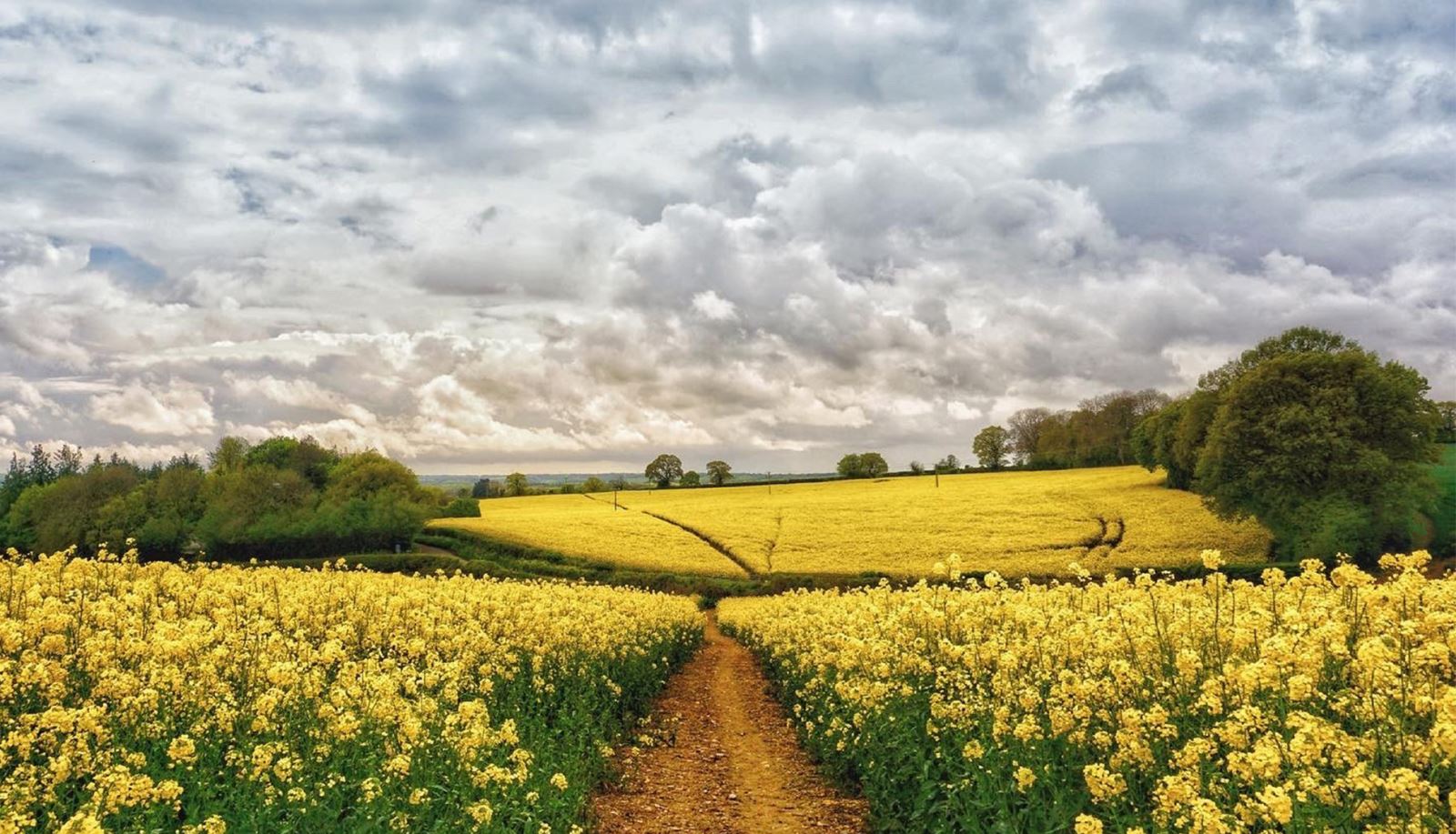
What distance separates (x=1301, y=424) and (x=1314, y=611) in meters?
45.4

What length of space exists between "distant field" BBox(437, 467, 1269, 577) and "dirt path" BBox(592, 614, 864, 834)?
30413 mm

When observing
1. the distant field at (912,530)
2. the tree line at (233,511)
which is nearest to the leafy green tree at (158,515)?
the tree line at (233,511)

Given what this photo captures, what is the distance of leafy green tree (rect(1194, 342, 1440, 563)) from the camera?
44875 mm

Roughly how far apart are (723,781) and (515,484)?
124513 mm

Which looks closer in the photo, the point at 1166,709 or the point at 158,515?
the point at 1166,709

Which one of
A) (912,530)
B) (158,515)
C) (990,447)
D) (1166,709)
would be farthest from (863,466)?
(1166,709)

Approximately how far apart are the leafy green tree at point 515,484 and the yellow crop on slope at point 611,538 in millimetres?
50005

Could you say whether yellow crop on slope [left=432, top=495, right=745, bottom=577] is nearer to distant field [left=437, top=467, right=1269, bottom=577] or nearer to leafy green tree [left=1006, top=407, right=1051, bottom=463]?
distant field [left=437, top=467, right=1269, bottom=577]

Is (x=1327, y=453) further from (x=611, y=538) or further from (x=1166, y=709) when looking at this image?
(x=1166, y=709)

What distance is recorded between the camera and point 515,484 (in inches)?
5310

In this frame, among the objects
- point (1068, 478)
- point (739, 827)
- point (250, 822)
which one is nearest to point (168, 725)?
point (250, 822)

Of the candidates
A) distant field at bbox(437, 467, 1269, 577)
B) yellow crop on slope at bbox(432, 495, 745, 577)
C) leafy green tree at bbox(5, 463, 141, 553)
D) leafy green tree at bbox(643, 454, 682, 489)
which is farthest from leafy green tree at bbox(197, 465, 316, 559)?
leafy green tree at bbox(643, 454, 682, 489)

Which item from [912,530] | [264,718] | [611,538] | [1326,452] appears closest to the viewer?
[264,718]

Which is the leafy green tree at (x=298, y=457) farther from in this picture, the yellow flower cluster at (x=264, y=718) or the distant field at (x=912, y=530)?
the yellow flower cluster at (x=264, y=718)
